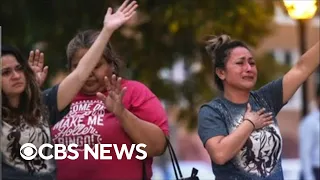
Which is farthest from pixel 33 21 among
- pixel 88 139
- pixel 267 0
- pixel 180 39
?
pixel 88 139

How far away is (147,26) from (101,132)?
6.25 metres

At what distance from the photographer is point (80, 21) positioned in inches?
399

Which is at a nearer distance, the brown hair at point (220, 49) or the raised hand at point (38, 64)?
the brown hair at point (220, 49)

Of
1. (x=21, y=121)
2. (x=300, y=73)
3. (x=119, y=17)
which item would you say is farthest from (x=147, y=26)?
(x=21, y=121)

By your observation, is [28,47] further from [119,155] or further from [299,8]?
[119,155]

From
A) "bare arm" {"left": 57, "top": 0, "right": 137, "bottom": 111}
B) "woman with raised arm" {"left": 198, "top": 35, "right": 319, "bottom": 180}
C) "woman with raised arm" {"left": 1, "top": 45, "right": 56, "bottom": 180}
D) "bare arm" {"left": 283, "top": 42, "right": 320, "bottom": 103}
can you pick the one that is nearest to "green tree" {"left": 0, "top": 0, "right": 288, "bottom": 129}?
"bare arm" {"left": 283, "top": 42, "right": 320, "bottom": 103}

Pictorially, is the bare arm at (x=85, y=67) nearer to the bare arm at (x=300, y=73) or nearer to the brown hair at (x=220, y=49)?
the brown hair at (x=220, y=49)

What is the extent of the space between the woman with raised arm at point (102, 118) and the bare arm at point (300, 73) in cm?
75

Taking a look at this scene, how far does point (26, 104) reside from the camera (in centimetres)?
507

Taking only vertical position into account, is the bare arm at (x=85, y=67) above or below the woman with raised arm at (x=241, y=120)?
above

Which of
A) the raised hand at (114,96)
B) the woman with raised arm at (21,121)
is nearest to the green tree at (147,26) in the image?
the raised hand at (114,96)

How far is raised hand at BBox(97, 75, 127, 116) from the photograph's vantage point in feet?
16.8

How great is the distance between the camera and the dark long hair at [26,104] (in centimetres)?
502

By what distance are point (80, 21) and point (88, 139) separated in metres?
4.86
